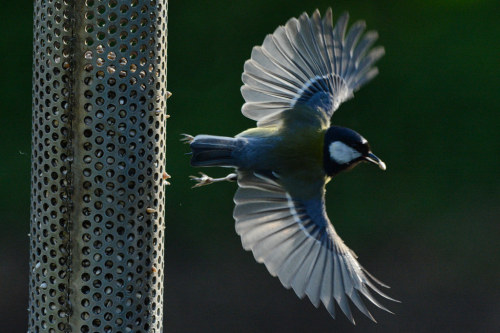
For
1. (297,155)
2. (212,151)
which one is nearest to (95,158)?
(212,151)

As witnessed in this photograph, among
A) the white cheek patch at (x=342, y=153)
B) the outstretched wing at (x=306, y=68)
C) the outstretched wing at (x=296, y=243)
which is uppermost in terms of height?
the outstretched wing at (x=306, y=68)

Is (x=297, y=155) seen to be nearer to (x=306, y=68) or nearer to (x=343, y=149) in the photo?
(x=343, y=149)

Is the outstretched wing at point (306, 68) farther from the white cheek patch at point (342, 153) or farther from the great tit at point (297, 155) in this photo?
the white cheek patch at point (342, 153)

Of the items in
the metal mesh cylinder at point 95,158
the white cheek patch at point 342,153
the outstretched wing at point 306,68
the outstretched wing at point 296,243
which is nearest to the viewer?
the metal mesh cylinder at point 95,158

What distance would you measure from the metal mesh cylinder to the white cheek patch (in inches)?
28.3

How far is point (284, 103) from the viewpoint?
3004mm

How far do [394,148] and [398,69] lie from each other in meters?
0.54

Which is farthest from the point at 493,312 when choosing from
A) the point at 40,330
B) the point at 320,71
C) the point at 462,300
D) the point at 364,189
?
the point at 40,330

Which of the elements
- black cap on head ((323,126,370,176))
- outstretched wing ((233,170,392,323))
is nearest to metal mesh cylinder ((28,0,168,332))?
outstretched wing ((233,170,392,323))

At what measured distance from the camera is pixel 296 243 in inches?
112

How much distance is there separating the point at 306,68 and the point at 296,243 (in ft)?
2.24

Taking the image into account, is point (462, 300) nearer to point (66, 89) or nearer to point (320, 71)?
point (320, 71)

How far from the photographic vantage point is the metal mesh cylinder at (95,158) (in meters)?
2.24

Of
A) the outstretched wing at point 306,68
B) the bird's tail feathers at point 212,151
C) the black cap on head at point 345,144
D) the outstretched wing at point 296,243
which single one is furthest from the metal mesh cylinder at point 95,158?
the black cap on head at point 345,144
